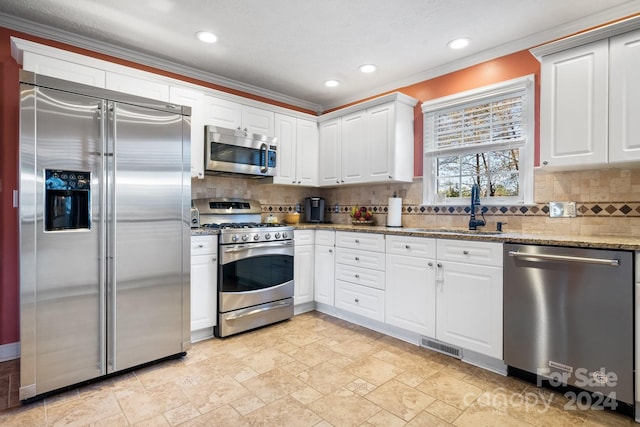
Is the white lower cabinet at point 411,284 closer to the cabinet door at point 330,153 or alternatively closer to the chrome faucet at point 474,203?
the chrome faucet at point 474,203

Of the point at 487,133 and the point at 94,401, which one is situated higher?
the point at 487,133

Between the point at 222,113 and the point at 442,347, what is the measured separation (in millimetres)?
2895

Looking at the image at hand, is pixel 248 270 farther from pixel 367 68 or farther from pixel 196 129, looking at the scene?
pixel 367 68

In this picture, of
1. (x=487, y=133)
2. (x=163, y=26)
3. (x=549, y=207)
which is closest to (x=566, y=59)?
(x=487, y=133)

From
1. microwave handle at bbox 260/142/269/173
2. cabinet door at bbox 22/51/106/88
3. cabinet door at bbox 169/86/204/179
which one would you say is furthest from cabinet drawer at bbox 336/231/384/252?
cabinet door at bbox 22/51/106/88

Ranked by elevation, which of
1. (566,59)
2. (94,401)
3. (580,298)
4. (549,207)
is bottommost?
(94,401)

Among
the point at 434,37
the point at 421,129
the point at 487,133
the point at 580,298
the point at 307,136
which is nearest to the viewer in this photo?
the point at 580,298

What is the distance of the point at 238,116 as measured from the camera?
3490 mm

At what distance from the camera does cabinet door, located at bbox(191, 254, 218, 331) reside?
282 cm

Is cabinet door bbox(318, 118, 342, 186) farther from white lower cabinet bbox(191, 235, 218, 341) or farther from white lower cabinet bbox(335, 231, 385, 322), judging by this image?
white lower cabinet bbox(191, 235, 218, 341)

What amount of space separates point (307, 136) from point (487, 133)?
1.98 m

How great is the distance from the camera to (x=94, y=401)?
1.99 meters

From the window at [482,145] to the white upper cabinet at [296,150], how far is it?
1365mm

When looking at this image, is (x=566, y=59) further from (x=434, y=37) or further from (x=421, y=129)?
(x=421, y=129)
